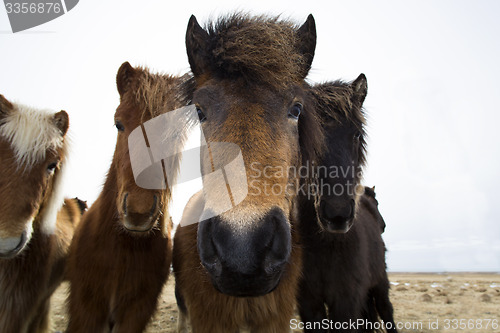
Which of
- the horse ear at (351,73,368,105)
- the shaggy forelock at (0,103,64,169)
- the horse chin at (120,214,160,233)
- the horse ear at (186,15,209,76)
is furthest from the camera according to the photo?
the horse ear at (351,73,368,105)

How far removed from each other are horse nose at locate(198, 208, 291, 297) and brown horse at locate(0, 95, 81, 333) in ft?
7.45

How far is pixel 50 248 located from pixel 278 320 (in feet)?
8.80

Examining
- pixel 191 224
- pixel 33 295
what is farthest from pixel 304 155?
pixel 33 295

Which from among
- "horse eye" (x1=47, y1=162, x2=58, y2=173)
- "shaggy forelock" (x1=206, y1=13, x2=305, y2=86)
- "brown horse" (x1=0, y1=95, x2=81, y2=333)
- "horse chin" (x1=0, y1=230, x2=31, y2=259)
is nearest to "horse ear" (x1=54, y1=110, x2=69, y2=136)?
"brown horse" (x1=0, y1=95, x2=81, y2=333)

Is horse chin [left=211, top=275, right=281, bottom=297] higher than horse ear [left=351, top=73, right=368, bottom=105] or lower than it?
lower

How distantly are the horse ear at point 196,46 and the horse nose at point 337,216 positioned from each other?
206 centimetres

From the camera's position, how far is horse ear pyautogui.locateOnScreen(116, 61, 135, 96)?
370 centimetres

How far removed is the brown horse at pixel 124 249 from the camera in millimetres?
3264

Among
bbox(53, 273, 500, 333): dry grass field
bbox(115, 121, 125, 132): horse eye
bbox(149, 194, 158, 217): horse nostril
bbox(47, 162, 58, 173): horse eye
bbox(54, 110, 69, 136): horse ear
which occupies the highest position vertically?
bbox(54, 110, 69, 136): horse ear

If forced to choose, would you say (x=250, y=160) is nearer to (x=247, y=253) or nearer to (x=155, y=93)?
(x=247, y=253)

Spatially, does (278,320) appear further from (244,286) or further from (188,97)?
(188,97)

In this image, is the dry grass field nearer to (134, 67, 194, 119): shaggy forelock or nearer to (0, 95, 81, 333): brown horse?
(0, 95, 81, 333): brown horse

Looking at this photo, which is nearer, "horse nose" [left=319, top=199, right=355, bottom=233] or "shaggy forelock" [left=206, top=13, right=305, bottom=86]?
"shaggy forelock" [left=206, top=13, right=305, bottom=86]

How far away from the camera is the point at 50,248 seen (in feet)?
12.5
